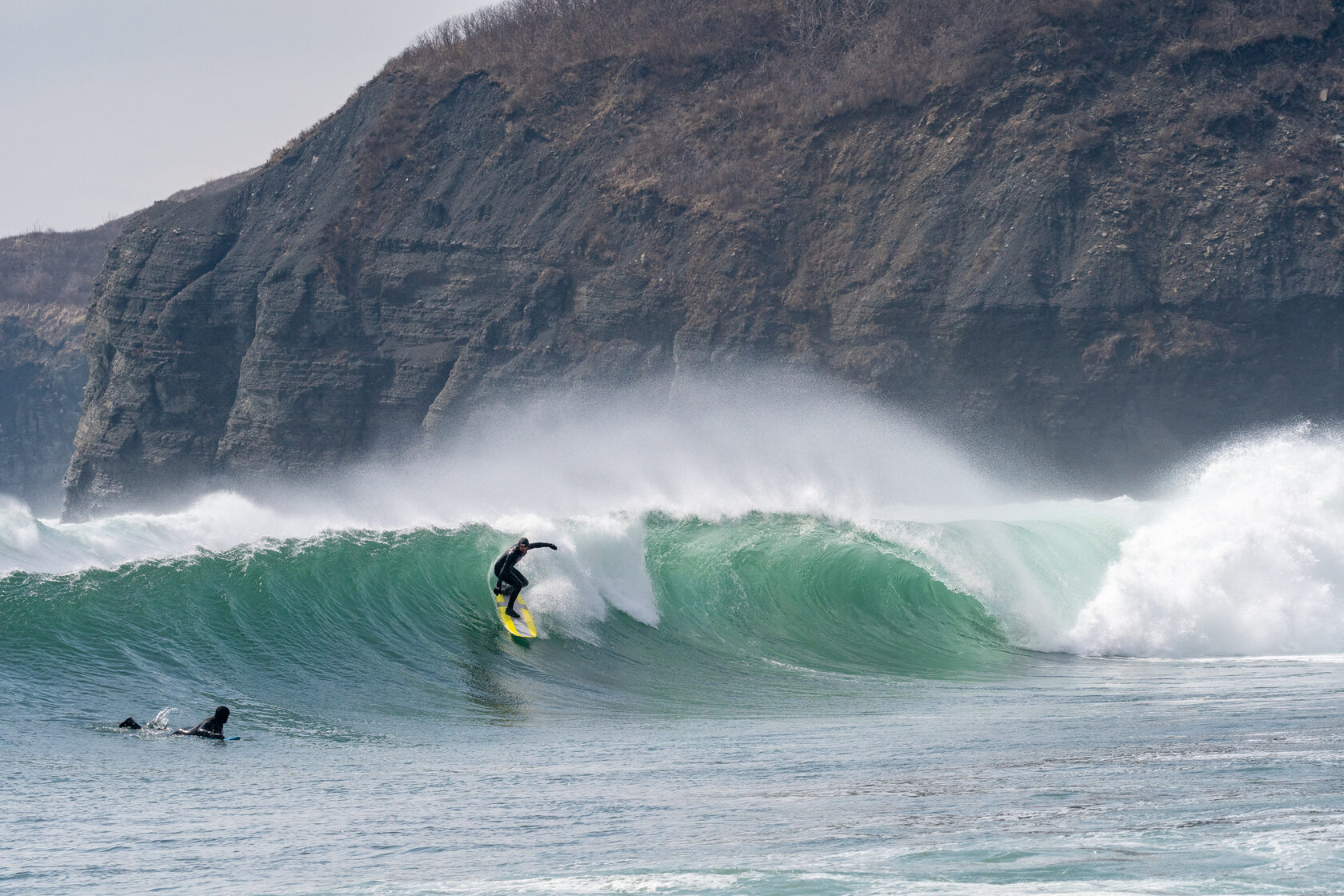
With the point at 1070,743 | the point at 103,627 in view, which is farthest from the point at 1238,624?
the point at 103,627

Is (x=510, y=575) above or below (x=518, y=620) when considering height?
above

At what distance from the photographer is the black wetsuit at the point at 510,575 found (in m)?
14.9

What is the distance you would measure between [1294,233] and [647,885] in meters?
33.8

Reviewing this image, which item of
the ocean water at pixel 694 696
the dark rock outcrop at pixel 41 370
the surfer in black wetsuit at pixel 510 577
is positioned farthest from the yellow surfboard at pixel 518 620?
the dark rock outcrop at pixel 41 370

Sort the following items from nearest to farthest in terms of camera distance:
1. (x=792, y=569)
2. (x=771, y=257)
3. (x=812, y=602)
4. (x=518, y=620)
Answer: (x=518, y=620) → (x=812, y=602) → (x=792, y=569) → (x=771, y=257)

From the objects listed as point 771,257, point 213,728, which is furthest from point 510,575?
point 771,257

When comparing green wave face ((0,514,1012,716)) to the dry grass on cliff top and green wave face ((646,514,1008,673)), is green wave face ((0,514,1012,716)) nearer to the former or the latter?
green wave face ((646,514,1008,673))

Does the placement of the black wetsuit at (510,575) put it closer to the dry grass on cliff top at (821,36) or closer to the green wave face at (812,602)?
the green wave face at (812,602)

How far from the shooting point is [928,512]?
3133 cm

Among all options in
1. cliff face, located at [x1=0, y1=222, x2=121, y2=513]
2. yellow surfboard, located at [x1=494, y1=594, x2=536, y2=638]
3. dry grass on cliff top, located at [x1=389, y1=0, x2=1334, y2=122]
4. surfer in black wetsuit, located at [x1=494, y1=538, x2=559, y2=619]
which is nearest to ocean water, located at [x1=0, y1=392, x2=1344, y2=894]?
yellow surfboard, located at [x1=494, y1=594, x2=536, y2=638]

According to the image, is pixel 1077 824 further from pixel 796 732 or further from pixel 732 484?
pixel 732 484

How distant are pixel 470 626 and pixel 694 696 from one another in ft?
10.9

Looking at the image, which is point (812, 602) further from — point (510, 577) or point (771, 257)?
point (771, 257)

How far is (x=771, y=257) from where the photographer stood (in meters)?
39.8
